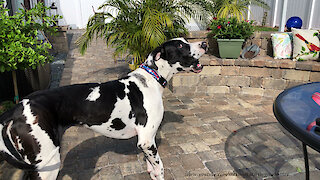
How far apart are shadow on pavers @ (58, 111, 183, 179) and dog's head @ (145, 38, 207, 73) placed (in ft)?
4.77

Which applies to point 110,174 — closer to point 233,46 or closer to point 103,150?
point 103,150

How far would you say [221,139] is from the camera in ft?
13.1

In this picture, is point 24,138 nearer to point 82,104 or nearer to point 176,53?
point 82,104

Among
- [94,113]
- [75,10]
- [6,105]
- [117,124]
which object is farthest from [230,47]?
[75,10]

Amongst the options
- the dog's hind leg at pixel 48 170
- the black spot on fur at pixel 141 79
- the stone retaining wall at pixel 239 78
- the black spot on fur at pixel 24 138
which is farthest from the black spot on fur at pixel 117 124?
the stone retaining wall at pixel 239 78

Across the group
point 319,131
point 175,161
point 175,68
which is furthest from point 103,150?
point 319,131

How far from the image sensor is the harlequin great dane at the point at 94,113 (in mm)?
2043

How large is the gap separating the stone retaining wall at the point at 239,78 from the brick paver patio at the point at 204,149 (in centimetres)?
83

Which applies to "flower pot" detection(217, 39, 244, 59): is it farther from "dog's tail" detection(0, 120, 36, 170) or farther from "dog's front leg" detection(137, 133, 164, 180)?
"dog's tail" detection(0, 120, 36, 170)

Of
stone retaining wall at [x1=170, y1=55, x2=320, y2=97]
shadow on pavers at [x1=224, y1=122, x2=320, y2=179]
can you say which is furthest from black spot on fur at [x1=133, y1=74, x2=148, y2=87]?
stone retaining wall at [x1=170, y1=55, x2=320, y2=97]

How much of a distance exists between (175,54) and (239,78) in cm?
379

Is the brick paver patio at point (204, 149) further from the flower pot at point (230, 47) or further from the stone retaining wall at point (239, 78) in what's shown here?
the flower pot at point (230, 47)

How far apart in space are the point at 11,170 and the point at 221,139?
2.88 meters

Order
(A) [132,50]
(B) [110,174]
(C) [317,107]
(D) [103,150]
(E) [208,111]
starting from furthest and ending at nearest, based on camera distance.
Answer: (A) [132,50] → (E) [208,111] → (D) [103,150] → (B) [110,174] → (C) [317,107]
